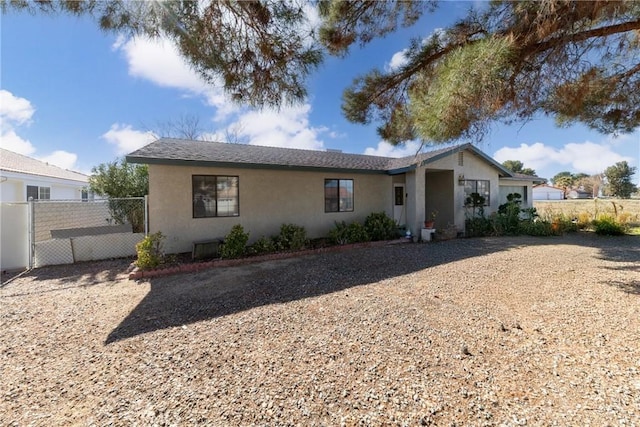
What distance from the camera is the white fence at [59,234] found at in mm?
6648

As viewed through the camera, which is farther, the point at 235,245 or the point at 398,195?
the point at 398,195

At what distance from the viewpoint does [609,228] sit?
11.4 meters

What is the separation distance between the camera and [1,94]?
8.12 m

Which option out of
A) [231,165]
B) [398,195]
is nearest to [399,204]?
[398,195]

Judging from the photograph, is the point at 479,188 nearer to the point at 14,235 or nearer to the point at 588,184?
the point at 14,235

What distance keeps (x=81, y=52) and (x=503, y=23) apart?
7965 millimetres

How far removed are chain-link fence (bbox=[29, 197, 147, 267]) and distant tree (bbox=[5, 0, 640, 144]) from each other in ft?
17.4

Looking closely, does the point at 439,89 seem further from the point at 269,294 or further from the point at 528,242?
the point at 528,242

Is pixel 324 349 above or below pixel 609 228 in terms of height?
below

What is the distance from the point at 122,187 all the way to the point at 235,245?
6319 millimetres

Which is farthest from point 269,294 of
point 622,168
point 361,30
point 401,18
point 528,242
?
point 622,168

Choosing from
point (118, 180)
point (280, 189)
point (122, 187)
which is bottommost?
point (280, 189)

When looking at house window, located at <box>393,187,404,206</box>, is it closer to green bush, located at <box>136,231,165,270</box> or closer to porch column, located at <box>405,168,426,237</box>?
porch column, located at <box>405,168,426,237</box>

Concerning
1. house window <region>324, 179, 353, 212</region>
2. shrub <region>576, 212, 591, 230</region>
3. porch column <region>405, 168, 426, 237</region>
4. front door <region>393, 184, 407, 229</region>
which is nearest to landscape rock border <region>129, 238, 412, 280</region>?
house window <region>324, 179, 353, 212</region>
